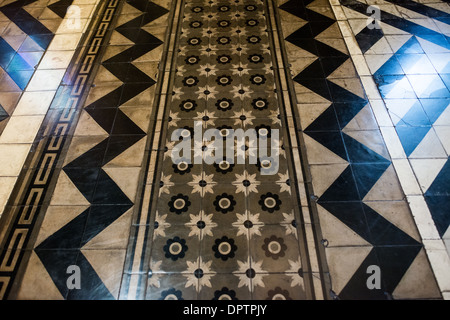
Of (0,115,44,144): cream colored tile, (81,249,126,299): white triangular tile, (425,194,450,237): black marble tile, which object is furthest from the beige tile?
(0,115,44,144): cream colored tile

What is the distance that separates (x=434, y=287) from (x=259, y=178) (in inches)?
48.4

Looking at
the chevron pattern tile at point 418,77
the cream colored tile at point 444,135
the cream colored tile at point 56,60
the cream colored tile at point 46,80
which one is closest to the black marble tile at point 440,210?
the chevron pattern tile at point 418,77

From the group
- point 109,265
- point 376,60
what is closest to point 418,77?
point 376,60

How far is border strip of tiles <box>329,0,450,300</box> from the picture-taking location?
189 cm

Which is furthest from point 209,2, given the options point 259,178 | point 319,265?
point 319,265

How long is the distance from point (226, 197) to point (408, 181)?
4.29ft

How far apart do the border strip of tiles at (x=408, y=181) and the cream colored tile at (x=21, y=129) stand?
284 centimetres

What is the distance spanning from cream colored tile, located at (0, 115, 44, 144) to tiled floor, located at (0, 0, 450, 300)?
0.05 feet

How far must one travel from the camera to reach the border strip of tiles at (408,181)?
6.19ft

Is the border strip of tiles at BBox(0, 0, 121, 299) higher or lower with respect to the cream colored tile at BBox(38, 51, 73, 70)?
lower

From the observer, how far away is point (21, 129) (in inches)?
102

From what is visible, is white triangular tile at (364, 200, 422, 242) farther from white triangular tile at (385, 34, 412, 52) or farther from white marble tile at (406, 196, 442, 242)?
white triangular tile at (385, 34, 412, 52)
